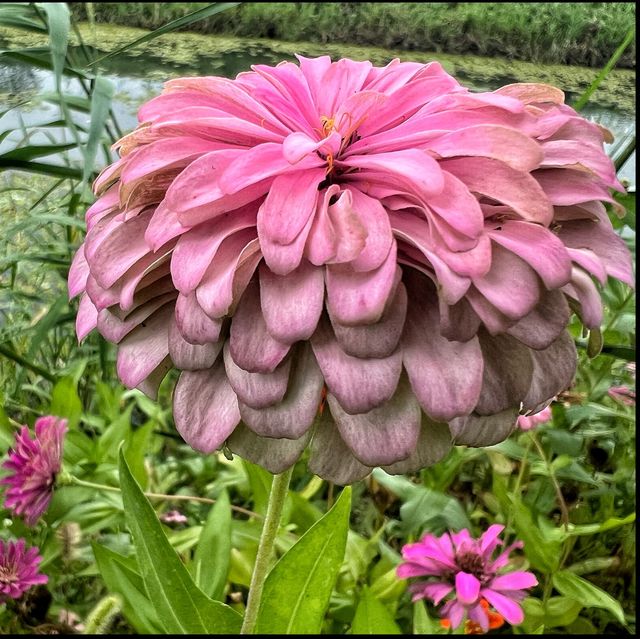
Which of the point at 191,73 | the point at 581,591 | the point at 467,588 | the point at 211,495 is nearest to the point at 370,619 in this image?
the point at 467,588

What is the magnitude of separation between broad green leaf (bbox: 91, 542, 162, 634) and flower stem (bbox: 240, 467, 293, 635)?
11 centimetres

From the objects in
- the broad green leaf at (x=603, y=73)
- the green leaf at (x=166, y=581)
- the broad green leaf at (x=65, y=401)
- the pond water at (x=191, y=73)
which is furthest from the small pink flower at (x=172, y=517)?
the broad green leaf at (x=603, y=73)

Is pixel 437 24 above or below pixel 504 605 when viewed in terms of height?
above

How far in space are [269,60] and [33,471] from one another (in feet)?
1.97

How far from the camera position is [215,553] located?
417 mm

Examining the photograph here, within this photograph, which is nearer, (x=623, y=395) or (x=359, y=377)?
(x=359, y=377)

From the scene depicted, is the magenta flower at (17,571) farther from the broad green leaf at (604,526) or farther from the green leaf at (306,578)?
the broad green leaf at (604,526)

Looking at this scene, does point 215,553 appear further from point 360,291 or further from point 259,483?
point 360,291

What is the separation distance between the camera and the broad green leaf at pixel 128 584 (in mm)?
381

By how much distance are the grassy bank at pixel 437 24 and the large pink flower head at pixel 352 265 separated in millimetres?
626

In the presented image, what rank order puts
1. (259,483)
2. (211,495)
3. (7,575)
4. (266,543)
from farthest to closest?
(211,495) < (259,483) < (7,575) < (266,543)

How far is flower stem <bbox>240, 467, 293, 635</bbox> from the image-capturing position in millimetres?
248

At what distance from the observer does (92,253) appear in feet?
0.65

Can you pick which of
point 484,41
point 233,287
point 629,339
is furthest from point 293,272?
point 484,41
